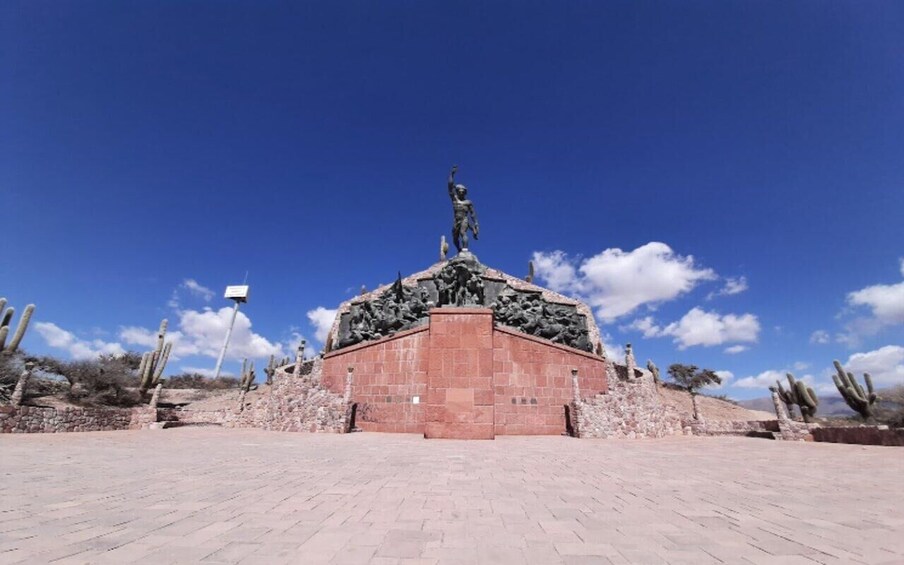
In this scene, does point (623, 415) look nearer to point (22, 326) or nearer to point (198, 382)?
point (22, 326)

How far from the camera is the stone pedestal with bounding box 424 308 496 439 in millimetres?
12750

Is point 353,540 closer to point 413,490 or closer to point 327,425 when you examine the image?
point 413,490

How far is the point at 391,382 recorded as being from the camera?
16.1 m

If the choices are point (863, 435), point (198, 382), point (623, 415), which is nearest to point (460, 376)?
point (623, 415)

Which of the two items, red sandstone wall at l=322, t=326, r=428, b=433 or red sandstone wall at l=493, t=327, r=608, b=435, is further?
red sandstone wall at l=322, t=326, r=428, b=433

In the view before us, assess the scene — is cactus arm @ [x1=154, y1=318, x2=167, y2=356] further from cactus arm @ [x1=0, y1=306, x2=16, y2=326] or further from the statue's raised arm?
the statue's raised arm

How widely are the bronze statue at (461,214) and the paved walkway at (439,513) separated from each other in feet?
48.5

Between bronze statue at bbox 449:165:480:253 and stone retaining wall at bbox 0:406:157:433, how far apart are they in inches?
676

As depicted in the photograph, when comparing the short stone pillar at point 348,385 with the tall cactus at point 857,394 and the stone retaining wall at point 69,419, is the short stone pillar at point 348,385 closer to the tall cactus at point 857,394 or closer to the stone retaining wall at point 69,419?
the stone retaining wall at point 69,419

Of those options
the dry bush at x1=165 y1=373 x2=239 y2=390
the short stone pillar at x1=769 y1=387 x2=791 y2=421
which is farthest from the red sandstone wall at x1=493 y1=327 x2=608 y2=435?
the dry bush at x1=165 y1=373 x2=239 y2=390

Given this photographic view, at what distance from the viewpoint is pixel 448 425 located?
41.8 ft

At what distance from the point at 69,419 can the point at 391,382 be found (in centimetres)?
1360

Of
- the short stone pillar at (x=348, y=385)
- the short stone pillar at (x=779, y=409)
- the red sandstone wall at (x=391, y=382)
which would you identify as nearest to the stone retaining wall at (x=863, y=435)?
the short stone pillar at (x=779, y=409)

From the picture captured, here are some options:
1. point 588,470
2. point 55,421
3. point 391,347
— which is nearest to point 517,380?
point 391,347
